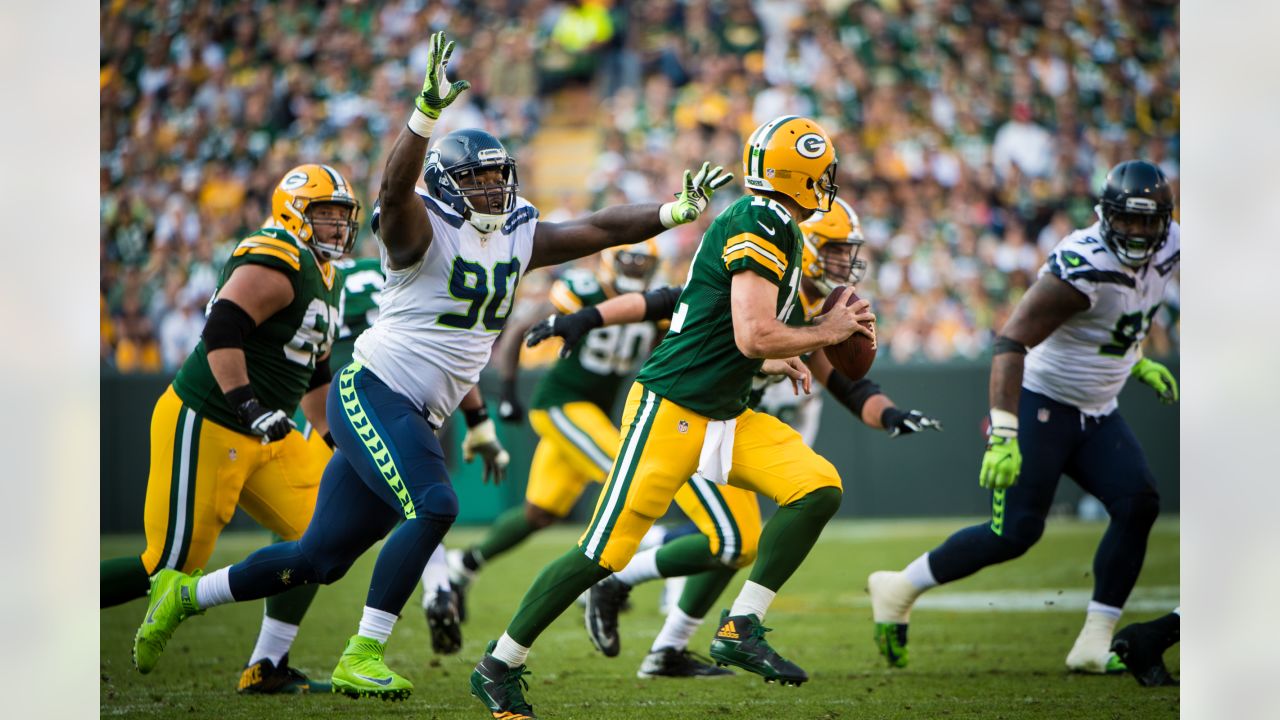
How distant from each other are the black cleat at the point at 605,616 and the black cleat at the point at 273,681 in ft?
3.26

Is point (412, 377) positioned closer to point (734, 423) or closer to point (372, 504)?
point (372, 504)

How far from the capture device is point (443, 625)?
15.9 feet

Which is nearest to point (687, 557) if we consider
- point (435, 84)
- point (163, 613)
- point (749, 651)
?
point (749, 651)

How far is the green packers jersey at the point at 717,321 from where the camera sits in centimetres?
369

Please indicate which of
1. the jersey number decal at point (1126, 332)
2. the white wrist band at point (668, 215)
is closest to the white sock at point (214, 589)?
the white wrist band at point (668, 215)

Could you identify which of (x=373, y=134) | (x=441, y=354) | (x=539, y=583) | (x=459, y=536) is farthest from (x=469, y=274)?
(x=373, y=134)

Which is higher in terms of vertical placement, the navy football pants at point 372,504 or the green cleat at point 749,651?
the navy football pants at point 372,504

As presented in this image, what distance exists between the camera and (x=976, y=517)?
32.2 feet

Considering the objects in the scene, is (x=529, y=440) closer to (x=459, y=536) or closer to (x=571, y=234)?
(x=459, y=536)

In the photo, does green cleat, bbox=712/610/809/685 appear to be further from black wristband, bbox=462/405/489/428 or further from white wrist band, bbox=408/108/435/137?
white wrist band, bbox=408/108/435/137

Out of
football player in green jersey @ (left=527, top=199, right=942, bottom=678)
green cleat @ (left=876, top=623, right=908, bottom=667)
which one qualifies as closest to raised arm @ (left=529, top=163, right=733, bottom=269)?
football player in green jersey @ (left=527, top=199, right=942, bottom=678)

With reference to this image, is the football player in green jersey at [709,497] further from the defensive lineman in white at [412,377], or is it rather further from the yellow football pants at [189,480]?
the yellow football pants at [189,480]

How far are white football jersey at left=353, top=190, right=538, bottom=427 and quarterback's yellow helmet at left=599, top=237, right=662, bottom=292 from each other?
1.80m

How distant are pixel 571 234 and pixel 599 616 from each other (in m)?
1.59
